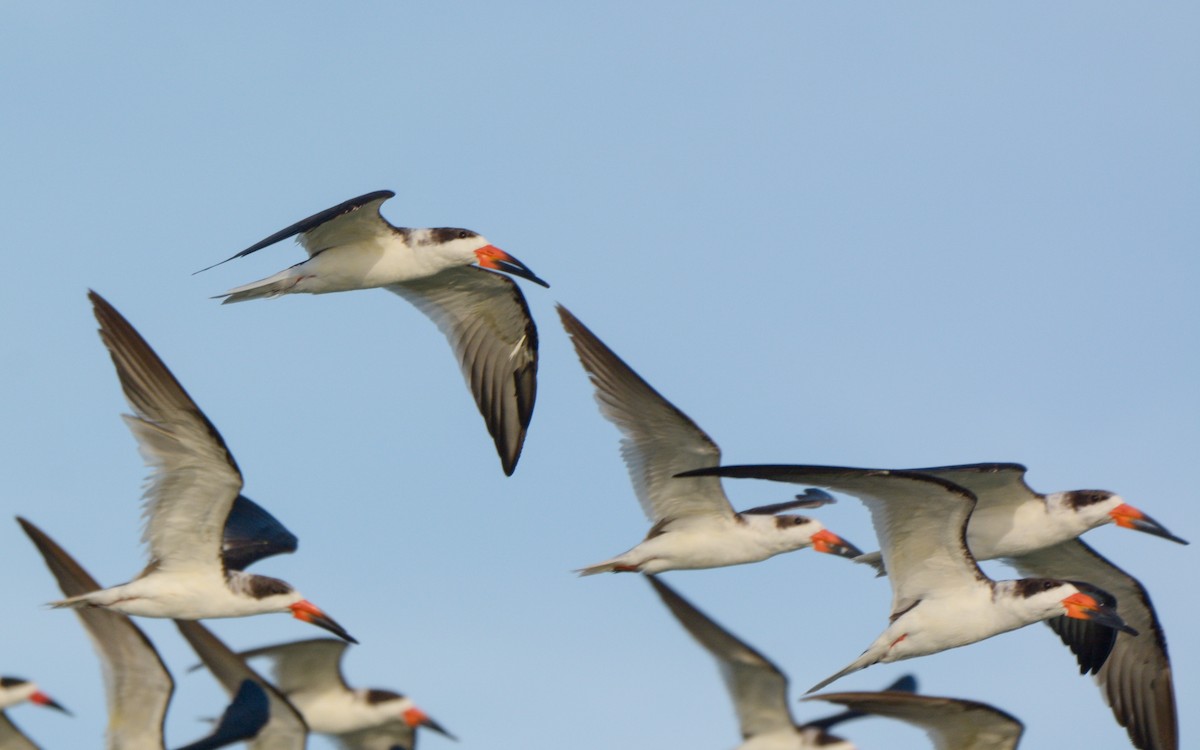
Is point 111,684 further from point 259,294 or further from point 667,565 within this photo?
point 667,565

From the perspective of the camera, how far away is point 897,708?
1514 cm

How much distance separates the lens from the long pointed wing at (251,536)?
19406 mm

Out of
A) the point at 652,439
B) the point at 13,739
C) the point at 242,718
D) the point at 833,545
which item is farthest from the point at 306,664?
the point at 833,545

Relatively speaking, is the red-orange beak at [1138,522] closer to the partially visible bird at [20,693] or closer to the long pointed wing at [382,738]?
the long pointed wing at [382,738]

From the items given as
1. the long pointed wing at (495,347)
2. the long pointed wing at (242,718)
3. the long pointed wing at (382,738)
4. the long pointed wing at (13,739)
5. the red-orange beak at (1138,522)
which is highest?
the long pointed wing at (495,347)

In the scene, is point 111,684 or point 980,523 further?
point 980,523

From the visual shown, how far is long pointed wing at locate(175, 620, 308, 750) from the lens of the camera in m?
17.3

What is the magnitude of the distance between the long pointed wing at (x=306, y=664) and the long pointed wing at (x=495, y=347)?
7.20 feet

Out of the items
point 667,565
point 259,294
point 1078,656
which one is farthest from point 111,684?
point 1078,656

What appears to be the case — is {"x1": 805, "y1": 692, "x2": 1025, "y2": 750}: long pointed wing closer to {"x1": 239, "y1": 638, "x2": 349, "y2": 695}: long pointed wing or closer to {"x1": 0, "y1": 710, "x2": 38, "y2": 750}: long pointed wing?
{"x1": 239, "y1": 638, "x2": 349, "y2": 695}: long pointed wing

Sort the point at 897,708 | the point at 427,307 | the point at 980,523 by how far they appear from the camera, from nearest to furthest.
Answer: the point at 897,708 < the point at 980,523 < the point at 427,307

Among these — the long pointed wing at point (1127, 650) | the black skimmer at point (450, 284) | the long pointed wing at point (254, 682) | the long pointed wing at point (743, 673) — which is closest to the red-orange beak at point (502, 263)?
the black skimmer at point (450, 284)

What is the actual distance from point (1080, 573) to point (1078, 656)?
72 centimetres

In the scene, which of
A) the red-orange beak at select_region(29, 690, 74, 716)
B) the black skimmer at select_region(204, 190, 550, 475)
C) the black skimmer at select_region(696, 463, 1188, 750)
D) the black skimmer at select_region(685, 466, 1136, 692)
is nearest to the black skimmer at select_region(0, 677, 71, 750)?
the red-orange beak at select_region(29, 690, 74, 716)
